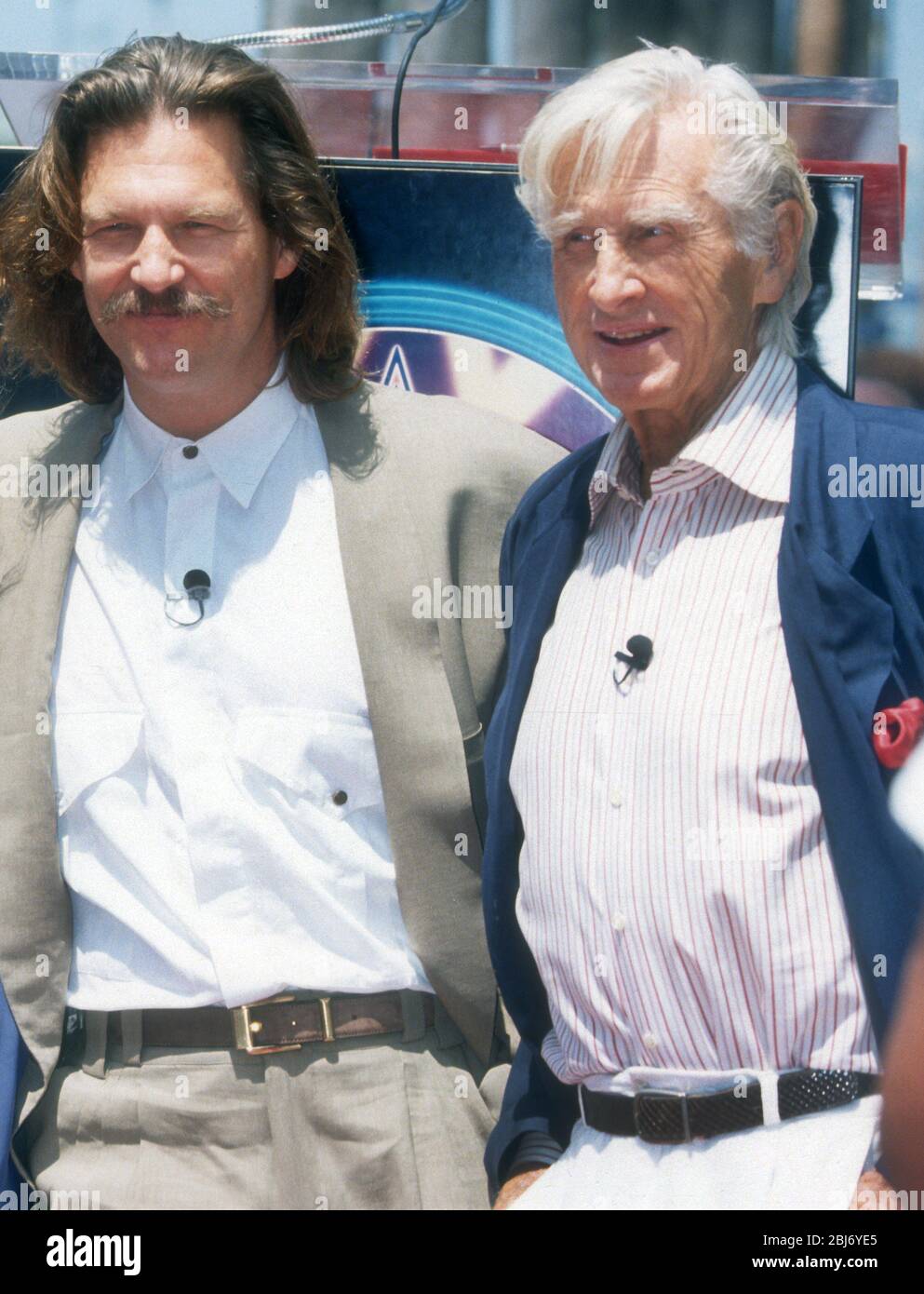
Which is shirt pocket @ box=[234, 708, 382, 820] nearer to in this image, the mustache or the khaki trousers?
the khaki trousers

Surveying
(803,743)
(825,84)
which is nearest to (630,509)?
(803,743)

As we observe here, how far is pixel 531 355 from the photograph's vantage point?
292 cm

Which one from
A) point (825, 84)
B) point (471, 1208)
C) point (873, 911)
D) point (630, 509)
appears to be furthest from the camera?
point (825, 84)

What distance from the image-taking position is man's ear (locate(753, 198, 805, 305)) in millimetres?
2348

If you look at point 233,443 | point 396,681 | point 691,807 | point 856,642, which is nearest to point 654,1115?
point 691,807

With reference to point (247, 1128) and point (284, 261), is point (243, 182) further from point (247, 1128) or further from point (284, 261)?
point (247, 1128)

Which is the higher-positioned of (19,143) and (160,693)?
(19,143)

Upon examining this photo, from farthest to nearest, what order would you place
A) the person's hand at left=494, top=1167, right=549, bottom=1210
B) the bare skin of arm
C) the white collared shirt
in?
the white collared shirt → the person's hand at left=494, top=1167, right=549, bottom=1210 → the bare skin of arm

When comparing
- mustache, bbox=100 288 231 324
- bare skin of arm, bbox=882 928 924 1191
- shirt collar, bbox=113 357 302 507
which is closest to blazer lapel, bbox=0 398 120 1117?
shirt collar, bbox=113 357 302 507

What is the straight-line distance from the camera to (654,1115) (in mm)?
2158

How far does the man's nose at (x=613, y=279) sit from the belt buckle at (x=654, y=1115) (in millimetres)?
1050
